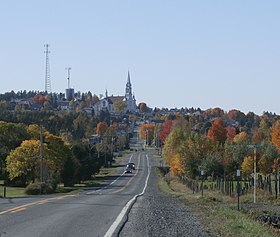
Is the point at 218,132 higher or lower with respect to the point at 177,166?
higher

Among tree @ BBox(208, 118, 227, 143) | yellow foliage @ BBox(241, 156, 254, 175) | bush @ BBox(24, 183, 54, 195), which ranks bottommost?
bush @ BBox(24, 183, 54, 195)

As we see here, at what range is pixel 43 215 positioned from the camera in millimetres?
18828

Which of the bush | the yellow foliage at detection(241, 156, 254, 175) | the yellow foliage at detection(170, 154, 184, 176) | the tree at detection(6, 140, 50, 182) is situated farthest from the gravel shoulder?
the yellow foliage at detection(170, 154, 184, 176)

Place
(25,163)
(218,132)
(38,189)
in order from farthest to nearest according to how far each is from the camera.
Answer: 1. (218,132)
2. (25,163)
3. (38,189)

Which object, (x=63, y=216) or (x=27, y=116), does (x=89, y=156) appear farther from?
(x=27, y=116)

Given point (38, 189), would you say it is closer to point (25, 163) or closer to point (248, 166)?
point (25, 163)

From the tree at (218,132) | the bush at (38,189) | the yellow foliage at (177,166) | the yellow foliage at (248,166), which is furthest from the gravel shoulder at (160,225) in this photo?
the tree at (218,132)

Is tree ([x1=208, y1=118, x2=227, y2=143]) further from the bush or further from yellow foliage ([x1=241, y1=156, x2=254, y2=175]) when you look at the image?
the bush

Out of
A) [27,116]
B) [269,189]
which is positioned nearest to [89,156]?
[269,189]

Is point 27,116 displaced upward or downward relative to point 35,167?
upward

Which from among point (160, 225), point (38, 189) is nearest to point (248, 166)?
point (38, 189)

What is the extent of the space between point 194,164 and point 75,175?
16.7 metres

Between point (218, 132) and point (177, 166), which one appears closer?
point (177, 166)

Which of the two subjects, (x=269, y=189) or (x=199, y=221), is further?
(x=269, y=189)
